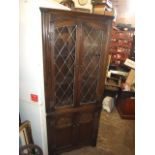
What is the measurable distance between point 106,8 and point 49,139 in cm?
206

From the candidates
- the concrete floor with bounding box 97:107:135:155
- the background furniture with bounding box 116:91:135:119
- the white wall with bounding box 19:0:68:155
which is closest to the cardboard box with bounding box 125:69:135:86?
the background furniture with bounding box 116:91:135:119

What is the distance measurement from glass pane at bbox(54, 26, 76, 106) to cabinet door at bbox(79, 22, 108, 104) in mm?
128

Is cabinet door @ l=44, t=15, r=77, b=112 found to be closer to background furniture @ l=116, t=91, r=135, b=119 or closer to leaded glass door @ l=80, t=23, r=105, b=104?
leaded glass door @ l=80, t=23, r=105, b=104

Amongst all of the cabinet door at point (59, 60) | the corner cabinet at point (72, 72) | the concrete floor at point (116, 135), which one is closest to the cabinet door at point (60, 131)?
the corner cabinet at point (72, 72)

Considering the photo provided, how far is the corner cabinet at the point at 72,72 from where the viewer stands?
64.8 inches

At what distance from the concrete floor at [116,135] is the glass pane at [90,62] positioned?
982mm

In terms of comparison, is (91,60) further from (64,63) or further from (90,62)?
(64,63)

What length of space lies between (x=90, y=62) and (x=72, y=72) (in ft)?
0.92

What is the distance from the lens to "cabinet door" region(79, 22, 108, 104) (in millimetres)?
1846

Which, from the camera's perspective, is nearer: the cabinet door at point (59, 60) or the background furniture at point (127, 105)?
the cabinet door at point (59, 60)

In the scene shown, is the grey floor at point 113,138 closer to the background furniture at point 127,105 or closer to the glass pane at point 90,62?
the background furniture at point 127,105
